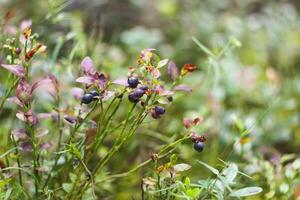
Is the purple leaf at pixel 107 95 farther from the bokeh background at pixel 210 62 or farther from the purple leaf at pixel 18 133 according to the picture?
the bokeh background at pixel 210 62

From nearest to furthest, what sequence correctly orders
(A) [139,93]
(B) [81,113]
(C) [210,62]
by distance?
(A) [139,93], (B) [81,113], (C) [210,62]

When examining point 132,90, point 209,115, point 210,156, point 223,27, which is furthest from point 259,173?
point 223,27

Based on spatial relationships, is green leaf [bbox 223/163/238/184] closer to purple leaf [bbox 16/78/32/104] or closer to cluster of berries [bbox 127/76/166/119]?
cluster of berries [bbox 127/76/166/119]

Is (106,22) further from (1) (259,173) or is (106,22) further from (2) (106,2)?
(1) (259,173)

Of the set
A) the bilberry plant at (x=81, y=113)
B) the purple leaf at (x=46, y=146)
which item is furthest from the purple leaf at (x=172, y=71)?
the purple leaf at (x=46, y=146)

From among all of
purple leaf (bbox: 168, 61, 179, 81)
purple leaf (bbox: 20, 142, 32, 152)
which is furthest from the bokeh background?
purple leaf (bbox: 20, 142, 32, 152)

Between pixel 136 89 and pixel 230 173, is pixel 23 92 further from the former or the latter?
pixel 230 173

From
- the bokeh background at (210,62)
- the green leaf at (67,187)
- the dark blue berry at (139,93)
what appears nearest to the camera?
the dark blue berry at (139,93)

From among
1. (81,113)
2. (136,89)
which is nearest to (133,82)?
(136,89)
